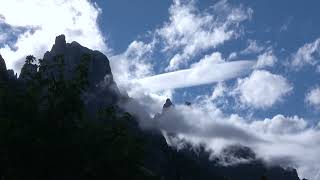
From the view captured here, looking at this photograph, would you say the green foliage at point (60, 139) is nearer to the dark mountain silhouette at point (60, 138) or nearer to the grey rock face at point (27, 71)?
the dark mountain silhouette at point (60, 138)

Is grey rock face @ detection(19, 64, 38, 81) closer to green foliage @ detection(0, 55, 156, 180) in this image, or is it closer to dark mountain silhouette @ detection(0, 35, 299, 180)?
dark mountain silhouette @ detection(0, 35, 299, 180)

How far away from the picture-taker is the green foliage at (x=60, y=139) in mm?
31656

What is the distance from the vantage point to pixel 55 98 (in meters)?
35.3

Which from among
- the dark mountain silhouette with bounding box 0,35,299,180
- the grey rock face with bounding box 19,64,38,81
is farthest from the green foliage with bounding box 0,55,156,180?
the grey rock face with bounding box 19,64,38,81

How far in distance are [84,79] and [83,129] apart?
12.1 feet

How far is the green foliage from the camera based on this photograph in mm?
31656

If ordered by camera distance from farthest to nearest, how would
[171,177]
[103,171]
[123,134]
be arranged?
[171,177] → [123,134] → [103,171]

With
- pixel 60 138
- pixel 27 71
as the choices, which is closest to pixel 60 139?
pixel 60 138

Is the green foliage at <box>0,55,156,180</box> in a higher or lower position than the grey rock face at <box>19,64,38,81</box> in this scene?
lower

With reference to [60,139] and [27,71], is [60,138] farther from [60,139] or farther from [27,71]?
[27,71]

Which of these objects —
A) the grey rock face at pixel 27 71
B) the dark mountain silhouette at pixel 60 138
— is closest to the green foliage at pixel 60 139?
the dark mountain silhouette at pixel 60 138

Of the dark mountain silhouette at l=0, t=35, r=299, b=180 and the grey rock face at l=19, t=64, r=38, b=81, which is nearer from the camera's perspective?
the dark mountain silhouette at l=0, t=35, r=299, b=180

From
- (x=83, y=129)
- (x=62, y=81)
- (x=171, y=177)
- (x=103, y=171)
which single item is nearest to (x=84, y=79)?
(x=62, y=81)

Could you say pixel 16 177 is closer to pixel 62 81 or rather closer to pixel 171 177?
Result: pixel 62 81
